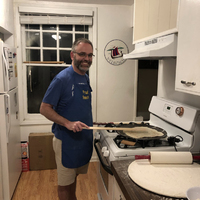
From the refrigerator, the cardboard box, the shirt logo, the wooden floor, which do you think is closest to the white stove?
the shirt logo

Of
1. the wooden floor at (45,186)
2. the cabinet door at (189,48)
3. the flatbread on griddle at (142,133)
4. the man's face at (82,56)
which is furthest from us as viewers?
the wooden floor at (45,186)

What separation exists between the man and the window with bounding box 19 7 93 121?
149cm

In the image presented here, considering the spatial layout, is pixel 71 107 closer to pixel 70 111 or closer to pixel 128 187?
pixel 70 111

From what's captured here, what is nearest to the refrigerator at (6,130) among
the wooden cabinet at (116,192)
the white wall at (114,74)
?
the white wall at (114,74)

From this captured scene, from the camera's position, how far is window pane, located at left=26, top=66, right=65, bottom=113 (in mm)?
3187

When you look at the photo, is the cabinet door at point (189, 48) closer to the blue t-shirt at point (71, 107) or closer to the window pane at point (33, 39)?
the blue t-shirt at point (71, 107)

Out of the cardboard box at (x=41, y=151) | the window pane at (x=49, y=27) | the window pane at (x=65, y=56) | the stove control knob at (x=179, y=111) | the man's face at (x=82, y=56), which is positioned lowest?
the cardboard box at (x=41, y=151)

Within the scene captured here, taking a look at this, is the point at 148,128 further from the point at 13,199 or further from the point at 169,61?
the point at 13,199

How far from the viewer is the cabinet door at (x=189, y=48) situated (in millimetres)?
1180

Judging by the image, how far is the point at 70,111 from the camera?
66.9 inches

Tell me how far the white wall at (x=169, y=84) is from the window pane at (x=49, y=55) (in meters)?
1.75

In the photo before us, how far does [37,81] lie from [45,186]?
1.56 metres

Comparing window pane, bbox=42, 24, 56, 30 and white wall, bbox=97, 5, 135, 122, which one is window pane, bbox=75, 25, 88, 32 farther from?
window pane, bbox=42, 24, 56, 30

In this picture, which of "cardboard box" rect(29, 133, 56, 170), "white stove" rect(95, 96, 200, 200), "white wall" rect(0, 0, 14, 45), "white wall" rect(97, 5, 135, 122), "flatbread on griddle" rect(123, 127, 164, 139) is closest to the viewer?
"white stove" rect(95, 96, 200, 200)
